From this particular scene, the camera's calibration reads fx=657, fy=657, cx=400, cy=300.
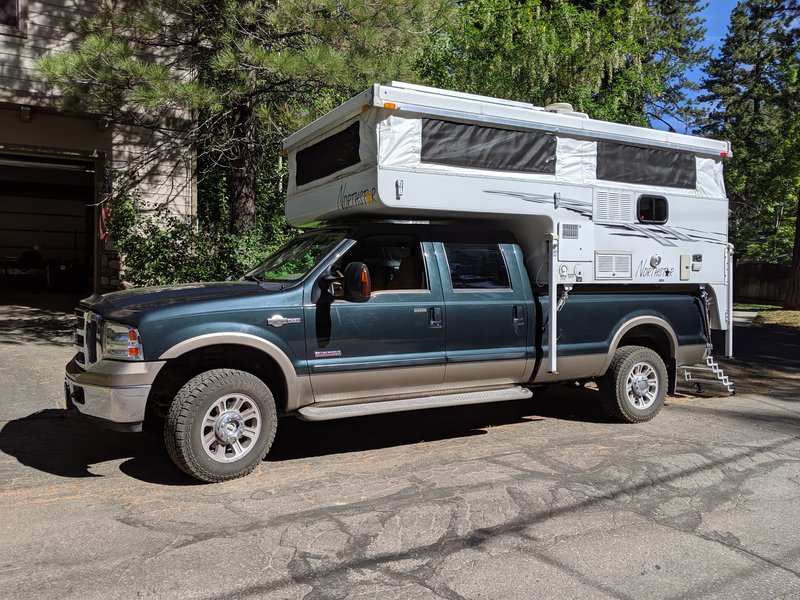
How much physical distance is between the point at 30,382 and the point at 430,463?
525cm

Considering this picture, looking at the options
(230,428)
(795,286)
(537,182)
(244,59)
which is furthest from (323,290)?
(795,286)

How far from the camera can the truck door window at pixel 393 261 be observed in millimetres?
5773

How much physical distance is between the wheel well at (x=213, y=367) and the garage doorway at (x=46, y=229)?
1531cm

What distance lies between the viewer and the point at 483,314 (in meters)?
6.06

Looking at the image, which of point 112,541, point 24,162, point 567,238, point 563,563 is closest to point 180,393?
point 112,541

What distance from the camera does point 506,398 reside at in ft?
19.8

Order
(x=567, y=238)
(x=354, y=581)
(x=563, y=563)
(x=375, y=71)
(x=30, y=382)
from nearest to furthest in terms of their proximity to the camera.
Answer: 1. (x=354, y=581)
2. (x=563, y=563)
3. (x=567, y=238)
4. (x=30, y=382)
5. (x=375, y=71)

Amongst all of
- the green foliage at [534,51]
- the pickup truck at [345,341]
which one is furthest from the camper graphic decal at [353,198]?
the green foliage at [534,51]

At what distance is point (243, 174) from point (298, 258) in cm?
551

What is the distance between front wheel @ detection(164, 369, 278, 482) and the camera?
15.5 feet

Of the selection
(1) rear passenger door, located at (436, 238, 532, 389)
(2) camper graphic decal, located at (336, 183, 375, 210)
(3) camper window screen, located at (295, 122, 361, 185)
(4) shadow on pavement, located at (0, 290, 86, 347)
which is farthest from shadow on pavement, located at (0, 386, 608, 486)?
(4) shadow on pavement, located at (0, 290, 86, 347)

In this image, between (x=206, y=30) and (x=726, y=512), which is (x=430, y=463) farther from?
(x=206, y=30)

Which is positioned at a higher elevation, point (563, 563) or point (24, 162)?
point (24, 162)

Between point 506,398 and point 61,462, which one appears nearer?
point 61,462
